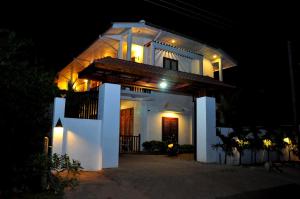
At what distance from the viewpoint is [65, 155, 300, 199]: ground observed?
6.25 metres

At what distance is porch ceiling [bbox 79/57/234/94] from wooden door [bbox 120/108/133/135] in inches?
Answer: 236

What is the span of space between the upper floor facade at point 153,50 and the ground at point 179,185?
823 centimetres

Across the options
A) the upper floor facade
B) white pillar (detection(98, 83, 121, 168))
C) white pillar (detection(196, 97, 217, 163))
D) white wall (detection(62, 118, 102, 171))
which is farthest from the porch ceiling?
the upper floor facade

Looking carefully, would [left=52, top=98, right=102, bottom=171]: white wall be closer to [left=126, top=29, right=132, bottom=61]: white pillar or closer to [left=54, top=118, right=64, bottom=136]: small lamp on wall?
[left=54, top=118, right=64, bottom=136]: small lamp on wall

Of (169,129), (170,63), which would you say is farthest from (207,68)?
(169,129)

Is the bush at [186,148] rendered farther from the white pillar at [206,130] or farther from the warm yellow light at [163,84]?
the warm yellow light at [163,84]

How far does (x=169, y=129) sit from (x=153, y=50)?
250 inches

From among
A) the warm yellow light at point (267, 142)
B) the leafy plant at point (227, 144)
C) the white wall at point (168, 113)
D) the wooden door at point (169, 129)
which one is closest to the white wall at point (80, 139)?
the leafy plant at point (227, 144)

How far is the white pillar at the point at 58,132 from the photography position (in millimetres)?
7887

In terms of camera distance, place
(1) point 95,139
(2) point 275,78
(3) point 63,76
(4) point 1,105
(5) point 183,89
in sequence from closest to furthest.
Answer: (4) point 1,105, (1) point 95,139, (5) point 183,89, (3) point 63,76, (2) point 275,78

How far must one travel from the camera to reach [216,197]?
6473 mm

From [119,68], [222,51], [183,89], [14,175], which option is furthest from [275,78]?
[14,175]

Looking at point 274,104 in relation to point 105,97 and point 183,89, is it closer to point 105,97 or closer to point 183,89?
point 183,89

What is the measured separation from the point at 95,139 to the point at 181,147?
402 inches
